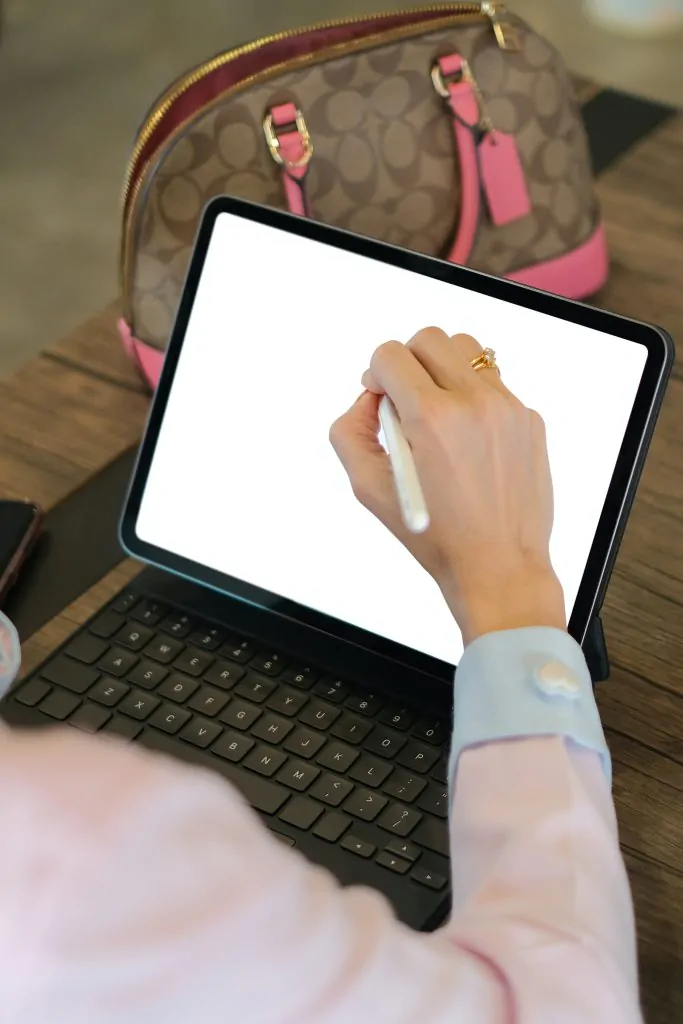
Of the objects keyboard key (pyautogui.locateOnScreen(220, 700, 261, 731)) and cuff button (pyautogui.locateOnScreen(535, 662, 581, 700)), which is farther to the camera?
keyboard key (pyautogui.locateOnScreen(220, 700, 261, 731))

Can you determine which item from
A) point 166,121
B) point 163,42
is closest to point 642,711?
point 166,121

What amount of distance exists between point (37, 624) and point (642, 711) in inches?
15.0

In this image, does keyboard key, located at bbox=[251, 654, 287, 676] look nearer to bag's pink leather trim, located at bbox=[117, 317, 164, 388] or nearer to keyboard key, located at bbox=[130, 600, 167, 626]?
keyboard key, located at bbox=[130, 600, 167, 626]

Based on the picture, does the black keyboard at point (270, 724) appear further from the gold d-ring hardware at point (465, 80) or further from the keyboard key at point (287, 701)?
the gold d-ring hardware at point (465, 80)

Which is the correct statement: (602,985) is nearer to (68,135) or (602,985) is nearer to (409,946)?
(409,946)

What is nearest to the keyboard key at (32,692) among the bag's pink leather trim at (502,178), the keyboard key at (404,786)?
the keyboard key at (404,786)

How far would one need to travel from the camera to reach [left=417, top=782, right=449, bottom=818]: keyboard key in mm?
632

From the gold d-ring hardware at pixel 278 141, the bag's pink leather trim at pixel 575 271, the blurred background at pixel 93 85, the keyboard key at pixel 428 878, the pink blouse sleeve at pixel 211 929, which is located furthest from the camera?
the blurred background at pixel 93 85

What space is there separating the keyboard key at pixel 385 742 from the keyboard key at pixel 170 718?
0.35ft

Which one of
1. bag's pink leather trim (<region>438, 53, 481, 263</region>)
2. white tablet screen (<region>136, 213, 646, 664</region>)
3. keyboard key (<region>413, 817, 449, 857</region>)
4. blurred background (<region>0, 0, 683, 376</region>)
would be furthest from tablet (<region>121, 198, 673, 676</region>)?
blurred background (<region>0, 0, 683, 376</region>)

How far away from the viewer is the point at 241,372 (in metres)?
0.75

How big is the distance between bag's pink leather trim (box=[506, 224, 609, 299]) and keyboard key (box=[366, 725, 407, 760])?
1.48 feet

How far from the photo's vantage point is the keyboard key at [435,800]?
63 cm

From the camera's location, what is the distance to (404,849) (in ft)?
2.02
